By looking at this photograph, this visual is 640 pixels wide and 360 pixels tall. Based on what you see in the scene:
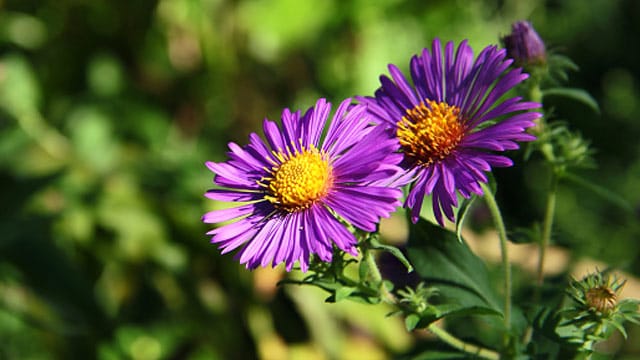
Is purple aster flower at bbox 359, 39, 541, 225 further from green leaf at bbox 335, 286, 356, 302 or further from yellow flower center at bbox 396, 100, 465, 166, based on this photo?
green leaf at bbox 335, 286, 356, 302

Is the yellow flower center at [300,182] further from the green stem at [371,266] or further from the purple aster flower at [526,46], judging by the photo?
the purple aster flower at [526,46]

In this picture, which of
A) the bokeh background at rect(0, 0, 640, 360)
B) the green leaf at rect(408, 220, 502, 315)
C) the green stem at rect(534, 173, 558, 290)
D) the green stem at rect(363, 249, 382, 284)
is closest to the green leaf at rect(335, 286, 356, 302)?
the green stem at rect(363, 249, 382, 284)

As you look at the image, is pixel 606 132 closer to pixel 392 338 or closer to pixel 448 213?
pixel 392 338

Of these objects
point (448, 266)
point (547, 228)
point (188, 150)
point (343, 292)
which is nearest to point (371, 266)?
point (343, 292)

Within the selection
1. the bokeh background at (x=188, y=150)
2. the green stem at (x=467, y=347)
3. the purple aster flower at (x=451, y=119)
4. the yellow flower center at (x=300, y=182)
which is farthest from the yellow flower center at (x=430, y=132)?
the bokeh background at (x=188, y=150)

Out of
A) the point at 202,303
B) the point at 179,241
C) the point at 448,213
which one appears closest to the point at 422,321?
the point at 448,213
